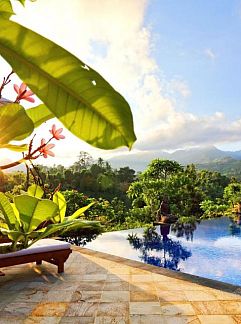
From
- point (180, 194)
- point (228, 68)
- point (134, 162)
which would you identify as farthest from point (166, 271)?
point (134, 162)

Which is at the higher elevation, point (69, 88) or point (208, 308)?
point (69, 88)

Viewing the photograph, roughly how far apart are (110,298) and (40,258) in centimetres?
103

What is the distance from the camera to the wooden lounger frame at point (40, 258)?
137 inches

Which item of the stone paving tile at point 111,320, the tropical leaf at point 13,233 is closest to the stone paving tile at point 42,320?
the stone paving tile at point 111,320

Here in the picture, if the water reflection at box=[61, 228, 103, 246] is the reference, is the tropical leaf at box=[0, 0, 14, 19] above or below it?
above

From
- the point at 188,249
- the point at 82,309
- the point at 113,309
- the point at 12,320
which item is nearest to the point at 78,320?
the point at 82,309

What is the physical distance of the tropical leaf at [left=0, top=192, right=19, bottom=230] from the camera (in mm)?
3202

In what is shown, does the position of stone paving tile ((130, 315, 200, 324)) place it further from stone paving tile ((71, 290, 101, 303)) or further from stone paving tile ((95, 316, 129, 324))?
stone paving tile ((71, 290, 101, 303))

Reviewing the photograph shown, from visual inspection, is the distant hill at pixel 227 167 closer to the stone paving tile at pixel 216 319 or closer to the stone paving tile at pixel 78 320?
the stone paving tile at pixel 216 319

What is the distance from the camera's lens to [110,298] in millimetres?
3133

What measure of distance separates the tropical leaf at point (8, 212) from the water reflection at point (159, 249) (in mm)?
3280

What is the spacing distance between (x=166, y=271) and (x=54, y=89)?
386cm

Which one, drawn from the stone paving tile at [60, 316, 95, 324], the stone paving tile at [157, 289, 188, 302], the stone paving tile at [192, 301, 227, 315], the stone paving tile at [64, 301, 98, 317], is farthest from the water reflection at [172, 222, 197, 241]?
the stone paving tile at [60, 316, 95, 324]

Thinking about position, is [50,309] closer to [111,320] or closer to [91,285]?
[111,320]
